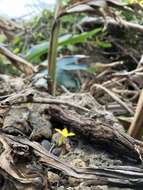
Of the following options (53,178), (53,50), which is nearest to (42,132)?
(53,178)

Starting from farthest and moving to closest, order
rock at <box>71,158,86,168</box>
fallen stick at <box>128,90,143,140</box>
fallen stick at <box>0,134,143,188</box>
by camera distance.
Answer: fallen stick at <box>128,90,143,140</box> < rock at <box>71,158,86,168</box> < fallen stick at <box>0,134,143,188</box>

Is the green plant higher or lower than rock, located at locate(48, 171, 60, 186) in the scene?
higher

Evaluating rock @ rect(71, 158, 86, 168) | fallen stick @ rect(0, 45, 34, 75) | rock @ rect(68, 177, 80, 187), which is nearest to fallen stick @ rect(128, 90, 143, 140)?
rock @ rect(71, 158, 86, 168)

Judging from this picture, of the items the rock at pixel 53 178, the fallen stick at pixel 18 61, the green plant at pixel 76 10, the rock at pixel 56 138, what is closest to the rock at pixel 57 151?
the rock at pixel 56 138

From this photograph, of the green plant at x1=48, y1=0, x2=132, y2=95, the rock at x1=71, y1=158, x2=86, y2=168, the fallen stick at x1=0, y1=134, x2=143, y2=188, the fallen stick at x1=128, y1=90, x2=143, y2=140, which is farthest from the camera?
the green plant at x1=48, y1=0, x2=132, y2=95

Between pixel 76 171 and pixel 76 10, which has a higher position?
pixel 76 10

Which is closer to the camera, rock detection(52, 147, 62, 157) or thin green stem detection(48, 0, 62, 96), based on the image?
rock detection(52, 147, 62, 157)

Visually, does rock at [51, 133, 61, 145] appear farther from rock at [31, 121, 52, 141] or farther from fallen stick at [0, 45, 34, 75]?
fallen stick at [0, 45, 34, 75]

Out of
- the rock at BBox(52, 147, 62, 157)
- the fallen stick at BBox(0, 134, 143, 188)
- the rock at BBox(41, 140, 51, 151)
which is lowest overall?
the rock at BBox(52, 147, 62, 157)

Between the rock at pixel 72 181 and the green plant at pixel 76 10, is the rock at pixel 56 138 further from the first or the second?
the green plant at pixel 76 10

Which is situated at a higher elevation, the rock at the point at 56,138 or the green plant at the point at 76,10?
the green plant at the point at 76,10

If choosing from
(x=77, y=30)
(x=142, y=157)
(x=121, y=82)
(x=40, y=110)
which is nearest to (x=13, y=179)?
(x=142, y=157)

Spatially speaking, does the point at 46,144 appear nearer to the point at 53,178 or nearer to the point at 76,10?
the point at 53,178
